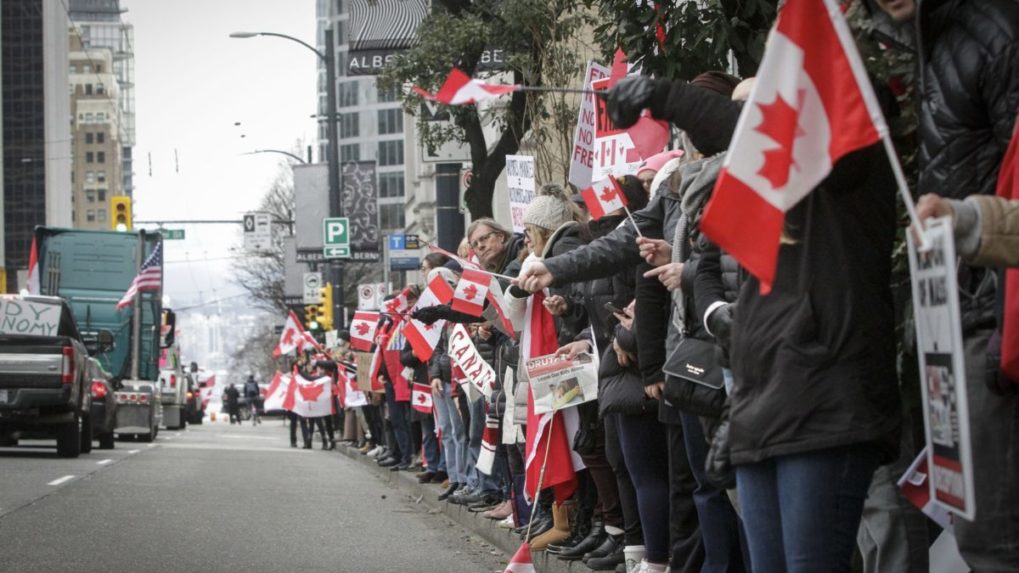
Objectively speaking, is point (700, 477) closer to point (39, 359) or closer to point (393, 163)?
point (39, 359)

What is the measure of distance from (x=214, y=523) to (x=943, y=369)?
375 inches

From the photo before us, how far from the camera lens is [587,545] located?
9297 millimetres

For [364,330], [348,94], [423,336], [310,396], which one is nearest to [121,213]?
[310,396]

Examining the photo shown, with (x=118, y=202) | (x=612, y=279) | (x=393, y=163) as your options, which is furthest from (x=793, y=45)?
(x=393, y=163)

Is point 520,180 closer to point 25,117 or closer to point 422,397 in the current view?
point 422,397

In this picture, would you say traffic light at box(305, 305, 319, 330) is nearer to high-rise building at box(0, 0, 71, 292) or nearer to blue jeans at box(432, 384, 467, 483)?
blue jeans at box(432, 384, 467, 483)

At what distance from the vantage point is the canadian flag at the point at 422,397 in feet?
53.5

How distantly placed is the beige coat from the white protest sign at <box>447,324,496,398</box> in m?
8.65

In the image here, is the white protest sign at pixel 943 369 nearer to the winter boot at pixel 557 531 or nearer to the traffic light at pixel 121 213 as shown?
the winter boot at pixel 557 531

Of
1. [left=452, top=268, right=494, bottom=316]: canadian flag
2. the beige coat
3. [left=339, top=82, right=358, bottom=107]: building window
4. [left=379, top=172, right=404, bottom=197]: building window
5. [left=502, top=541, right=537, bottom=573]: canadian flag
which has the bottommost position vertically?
[left=502, top=541, right=537, bottom=573]: canadian flag

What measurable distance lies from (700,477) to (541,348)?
3135 millimetres

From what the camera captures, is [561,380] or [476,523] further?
[476,523]

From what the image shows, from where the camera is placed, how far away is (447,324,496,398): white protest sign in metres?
12.2

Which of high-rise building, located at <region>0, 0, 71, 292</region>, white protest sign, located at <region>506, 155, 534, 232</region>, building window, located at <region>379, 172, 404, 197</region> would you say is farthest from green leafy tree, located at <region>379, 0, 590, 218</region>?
high-rise building, located at <region>0, 0, 71, 292</region>
